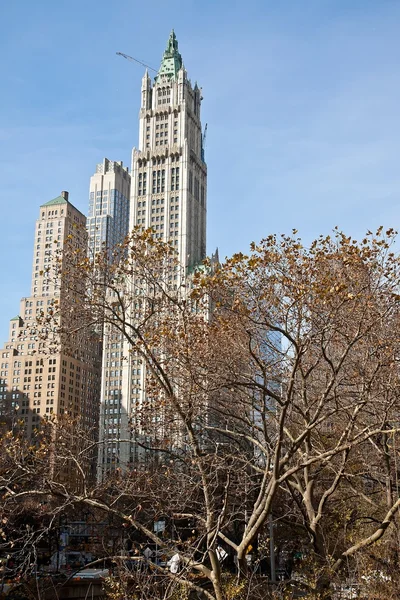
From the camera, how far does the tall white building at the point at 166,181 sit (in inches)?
3816

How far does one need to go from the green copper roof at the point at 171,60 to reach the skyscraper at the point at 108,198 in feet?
162

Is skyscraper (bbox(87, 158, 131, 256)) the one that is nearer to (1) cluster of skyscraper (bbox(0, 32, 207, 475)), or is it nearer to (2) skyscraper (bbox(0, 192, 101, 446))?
(2) skyscraper (bbox(0, 192, 101, 446))

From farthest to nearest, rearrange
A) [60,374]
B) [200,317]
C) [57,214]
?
[57,214] → [60,374] → [200,317]

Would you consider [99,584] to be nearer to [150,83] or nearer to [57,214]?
[150,83]

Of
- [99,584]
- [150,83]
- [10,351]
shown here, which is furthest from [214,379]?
[10,351]

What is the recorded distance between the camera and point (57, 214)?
5448 inches

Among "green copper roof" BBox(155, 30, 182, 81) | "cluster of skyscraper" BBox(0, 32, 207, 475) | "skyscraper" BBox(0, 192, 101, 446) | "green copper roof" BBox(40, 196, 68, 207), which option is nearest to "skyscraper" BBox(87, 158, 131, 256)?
"green copper roof" BBox(40, 196, 68, 207)

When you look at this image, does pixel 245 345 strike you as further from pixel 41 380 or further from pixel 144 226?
pixel 41 380

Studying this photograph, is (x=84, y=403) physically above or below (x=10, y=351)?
below

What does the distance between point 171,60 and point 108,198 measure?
5477cm

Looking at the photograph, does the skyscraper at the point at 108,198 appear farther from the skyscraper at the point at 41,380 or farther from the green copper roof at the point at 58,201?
the skyscraper at the point at 41,380

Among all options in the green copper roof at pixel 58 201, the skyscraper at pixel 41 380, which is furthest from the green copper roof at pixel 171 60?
the green copper roof at pixel 58 201

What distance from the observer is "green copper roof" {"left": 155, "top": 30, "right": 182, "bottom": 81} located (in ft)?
354

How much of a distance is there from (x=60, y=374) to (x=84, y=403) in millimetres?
7864
